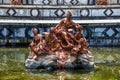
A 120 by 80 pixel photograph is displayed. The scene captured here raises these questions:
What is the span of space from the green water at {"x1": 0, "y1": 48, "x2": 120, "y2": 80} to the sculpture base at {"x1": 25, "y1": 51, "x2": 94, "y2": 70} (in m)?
0.23

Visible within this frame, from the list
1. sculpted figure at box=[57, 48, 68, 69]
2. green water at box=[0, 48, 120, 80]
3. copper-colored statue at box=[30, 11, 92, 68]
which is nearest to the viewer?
green water at box=[0, 48, 120, 80]

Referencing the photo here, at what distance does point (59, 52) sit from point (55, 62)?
1.54ft

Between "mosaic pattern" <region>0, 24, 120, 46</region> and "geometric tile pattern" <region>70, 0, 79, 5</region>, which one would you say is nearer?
"mosaic pattern" <region>0, 24, 120, 46</region>

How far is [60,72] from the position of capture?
1552 cm

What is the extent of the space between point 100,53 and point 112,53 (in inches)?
18.2

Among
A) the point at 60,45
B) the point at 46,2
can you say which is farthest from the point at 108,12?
the point at 60,45

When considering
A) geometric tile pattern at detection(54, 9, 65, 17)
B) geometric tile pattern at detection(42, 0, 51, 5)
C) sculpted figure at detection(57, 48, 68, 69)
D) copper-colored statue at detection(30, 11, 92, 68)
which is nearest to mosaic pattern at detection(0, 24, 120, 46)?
geometric tile pattern at detection(54, 9, 65, 17)

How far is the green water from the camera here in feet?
48.9

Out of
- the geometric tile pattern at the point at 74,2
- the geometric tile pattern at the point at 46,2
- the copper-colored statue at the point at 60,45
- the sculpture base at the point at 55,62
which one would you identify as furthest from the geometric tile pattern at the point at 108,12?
the sculpture base at the point at 55,62

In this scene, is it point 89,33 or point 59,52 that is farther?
point 89,33

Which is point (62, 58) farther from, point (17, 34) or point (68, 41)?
point (17, 34)

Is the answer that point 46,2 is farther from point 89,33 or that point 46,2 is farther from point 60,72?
point 60,72

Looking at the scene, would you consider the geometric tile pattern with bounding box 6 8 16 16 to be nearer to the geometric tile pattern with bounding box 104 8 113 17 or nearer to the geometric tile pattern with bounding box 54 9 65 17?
the geometric tile pattern with bounding box 54 9 65 17

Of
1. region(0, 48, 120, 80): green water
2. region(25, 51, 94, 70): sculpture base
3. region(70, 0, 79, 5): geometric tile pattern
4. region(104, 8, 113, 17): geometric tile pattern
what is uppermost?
region(104, 8, 113, 17): geometric tile pattern
